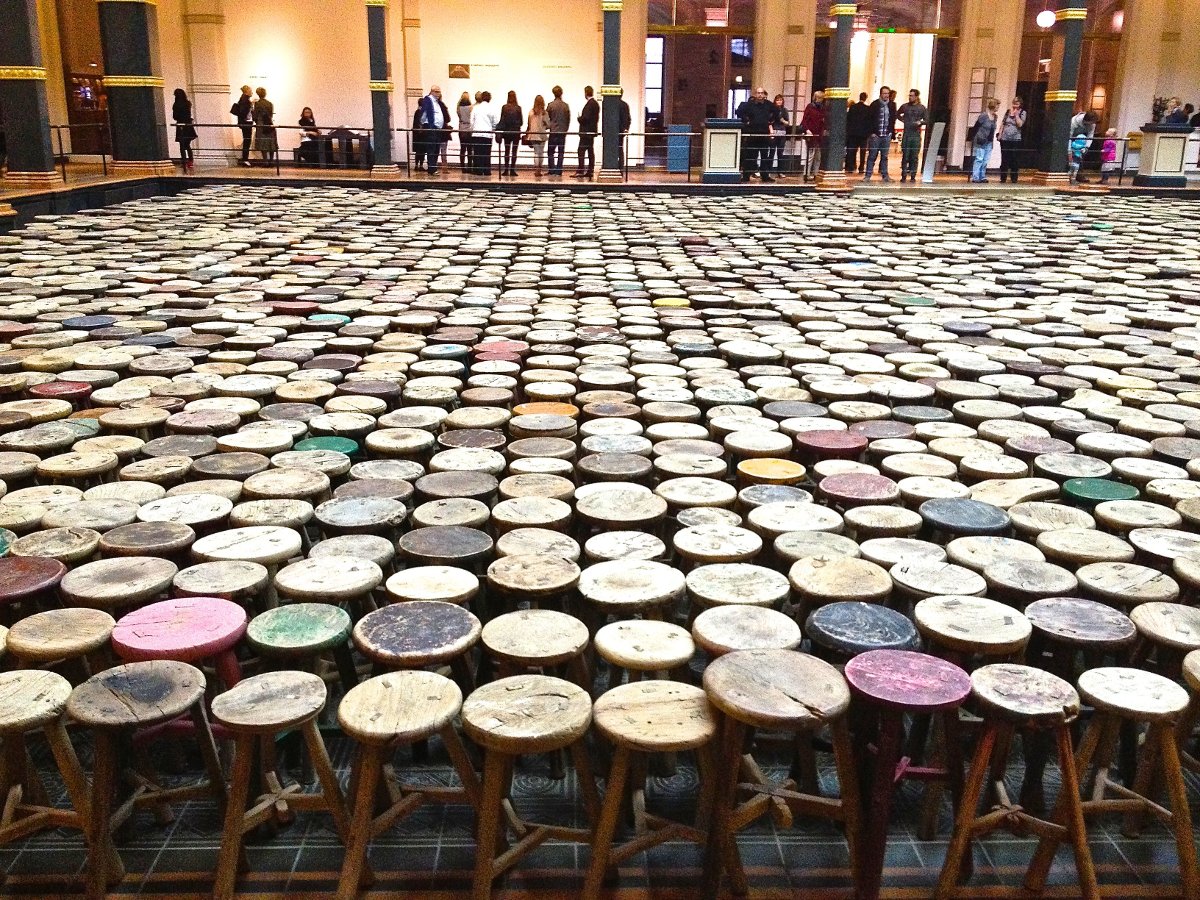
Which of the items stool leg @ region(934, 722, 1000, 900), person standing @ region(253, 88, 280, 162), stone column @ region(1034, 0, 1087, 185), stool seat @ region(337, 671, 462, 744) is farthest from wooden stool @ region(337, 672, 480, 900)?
stone column @ region(1034, 0, 1087, 185)

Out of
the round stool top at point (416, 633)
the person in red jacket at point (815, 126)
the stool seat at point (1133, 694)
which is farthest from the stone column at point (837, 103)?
the round stool top at point (416, 633)

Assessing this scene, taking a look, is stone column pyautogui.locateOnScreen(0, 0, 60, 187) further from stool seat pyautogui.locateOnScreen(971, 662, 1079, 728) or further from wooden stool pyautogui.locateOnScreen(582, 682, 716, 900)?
stool seat pyautogui.locateOnScreen(971, 662, 1079, 728)

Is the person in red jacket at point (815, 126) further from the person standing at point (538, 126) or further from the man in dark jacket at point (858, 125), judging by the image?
the person standing at point (538, 126)

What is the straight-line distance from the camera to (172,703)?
6.91ft

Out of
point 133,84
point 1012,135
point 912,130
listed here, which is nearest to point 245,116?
point 133,84

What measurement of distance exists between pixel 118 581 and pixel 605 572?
49.1 inches

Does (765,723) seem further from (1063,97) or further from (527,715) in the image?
(1063,97)

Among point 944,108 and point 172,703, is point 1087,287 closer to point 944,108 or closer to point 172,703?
point 172,703

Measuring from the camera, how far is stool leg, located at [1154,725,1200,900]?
7.02ft

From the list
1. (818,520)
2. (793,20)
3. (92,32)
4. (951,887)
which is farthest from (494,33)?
(951,887)

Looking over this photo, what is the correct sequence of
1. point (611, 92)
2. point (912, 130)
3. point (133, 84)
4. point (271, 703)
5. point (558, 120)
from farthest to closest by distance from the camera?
point (912, 130) → point (558, 120) → point (611, 92) → point (133, 84) → point (271, 703)

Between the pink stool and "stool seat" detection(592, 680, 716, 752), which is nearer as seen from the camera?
"stool seat" detection(592, 680, 716, 752)

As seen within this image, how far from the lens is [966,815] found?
214cm

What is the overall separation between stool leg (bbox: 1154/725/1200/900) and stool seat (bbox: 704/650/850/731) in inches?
26.8
